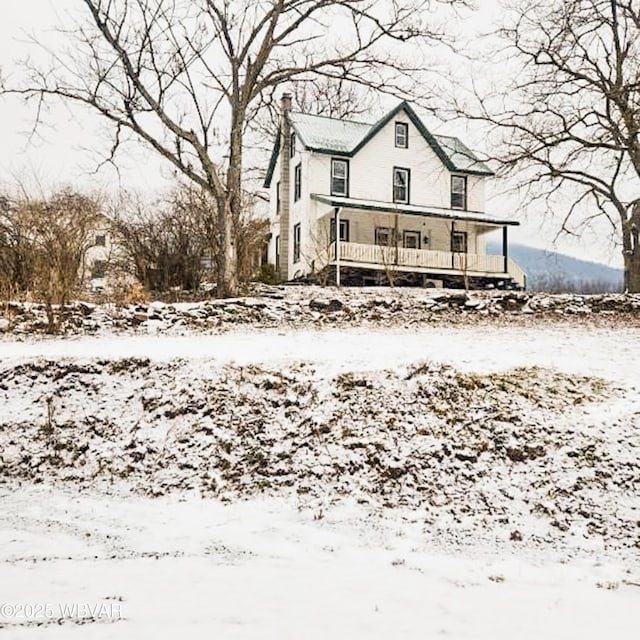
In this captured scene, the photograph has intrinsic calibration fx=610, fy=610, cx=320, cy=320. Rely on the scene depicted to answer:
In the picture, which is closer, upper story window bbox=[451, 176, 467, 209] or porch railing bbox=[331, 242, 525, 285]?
porch railing bbox=[331, 242, 525, 285]

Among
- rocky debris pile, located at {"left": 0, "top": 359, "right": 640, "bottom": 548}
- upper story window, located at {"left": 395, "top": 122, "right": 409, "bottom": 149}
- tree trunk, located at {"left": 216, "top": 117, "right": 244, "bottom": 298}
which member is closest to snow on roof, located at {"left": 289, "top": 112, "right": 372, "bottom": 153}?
upper story window, located at {"left": 395, "top": 122, "right": 409, "bottom": 149}

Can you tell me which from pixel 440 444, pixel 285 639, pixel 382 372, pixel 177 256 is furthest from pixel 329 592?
pixel 177 256

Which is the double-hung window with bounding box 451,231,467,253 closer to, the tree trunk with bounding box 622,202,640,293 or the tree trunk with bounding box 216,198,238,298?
the tree trunk with bounding box 622,202,640,293

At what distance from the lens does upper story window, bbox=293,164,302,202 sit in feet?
84.6

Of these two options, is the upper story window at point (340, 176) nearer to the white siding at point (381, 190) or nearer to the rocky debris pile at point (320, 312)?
the white siding at point (381, 190)

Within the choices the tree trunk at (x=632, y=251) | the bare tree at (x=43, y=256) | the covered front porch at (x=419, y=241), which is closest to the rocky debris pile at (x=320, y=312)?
the bare tree at (x=43, y=256)

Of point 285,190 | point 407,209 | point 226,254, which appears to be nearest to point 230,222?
point 226,254

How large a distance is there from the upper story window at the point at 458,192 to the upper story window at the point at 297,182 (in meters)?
6.64

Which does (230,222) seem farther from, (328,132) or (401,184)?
(401,184)

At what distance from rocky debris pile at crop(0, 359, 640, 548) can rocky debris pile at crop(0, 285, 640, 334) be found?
12.0ft

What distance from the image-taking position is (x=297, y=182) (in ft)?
85.7

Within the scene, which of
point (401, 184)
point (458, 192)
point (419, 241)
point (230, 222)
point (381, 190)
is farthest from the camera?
point (458, 192)

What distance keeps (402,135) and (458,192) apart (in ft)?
11.4

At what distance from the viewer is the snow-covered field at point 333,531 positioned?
3395 millimetres
